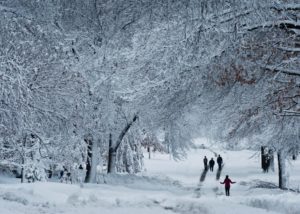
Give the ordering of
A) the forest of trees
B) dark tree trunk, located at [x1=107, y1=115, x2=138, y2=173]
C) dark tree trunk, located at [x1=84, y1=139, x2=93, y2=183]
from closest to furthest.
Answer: the forest of trees → dark tree trunk, located at [x1=84, y1=139, x2=93, y2=183] → dark tree trunk, located at [x1=107, y1=115, x2=138, y2=173]

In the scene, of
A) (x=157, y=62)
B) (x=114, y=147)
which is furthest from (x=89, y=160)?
(x=157, y=62)

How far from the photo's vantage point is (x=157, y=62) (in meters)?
10.0

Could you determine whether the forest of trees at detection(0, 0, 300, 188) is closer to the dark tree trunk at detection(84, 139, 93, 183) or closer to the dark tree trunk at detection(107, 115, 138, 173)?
the dark tree trunk at detection(84, 139, 93, 183)

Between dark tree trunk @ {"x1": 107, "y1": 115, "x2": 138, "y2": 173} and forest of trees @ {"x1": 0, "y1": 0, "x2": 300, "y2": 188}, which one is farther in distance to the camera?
dark tree trunk @ {"x1": 107, "y1": 115, "x2": 138, "y2": 173}

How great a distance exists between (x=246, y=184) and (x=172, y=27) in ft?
77.9

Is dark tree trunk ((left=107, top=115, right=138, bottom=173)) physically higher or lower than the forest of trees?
lower

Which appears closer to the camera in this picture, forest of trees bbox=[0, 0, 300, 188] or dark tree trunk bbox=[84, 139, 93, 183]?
forest of trees bbox=[0, 0, 300, 188]

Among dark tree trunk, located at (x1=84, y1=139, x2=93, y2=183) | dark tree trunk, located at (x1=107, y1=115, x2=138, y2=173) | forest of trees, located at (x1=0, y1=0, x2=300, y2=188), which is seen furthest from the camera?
dark tree trunk, located at (x1=107, y1=115, x2=138, y2=173)

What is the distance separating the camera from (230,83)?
11.8 meters

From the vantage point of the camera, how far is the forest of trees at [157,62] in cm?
877

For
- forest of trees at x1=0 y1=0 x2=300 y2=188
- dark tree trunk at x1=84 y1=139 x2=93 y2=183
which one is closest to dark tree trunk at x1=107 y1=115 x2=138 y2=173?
dark tree trunk at x1=84 y1=139 x2=93 y2=183

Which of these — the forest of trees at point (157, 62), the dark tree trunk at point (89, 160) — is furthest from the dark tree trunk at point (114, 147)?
the forest of trees at point (157, 62)

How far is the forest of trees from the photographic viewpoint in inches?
345

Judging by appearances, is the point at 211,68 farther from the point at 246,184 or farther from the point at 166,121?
the point at 246,184
